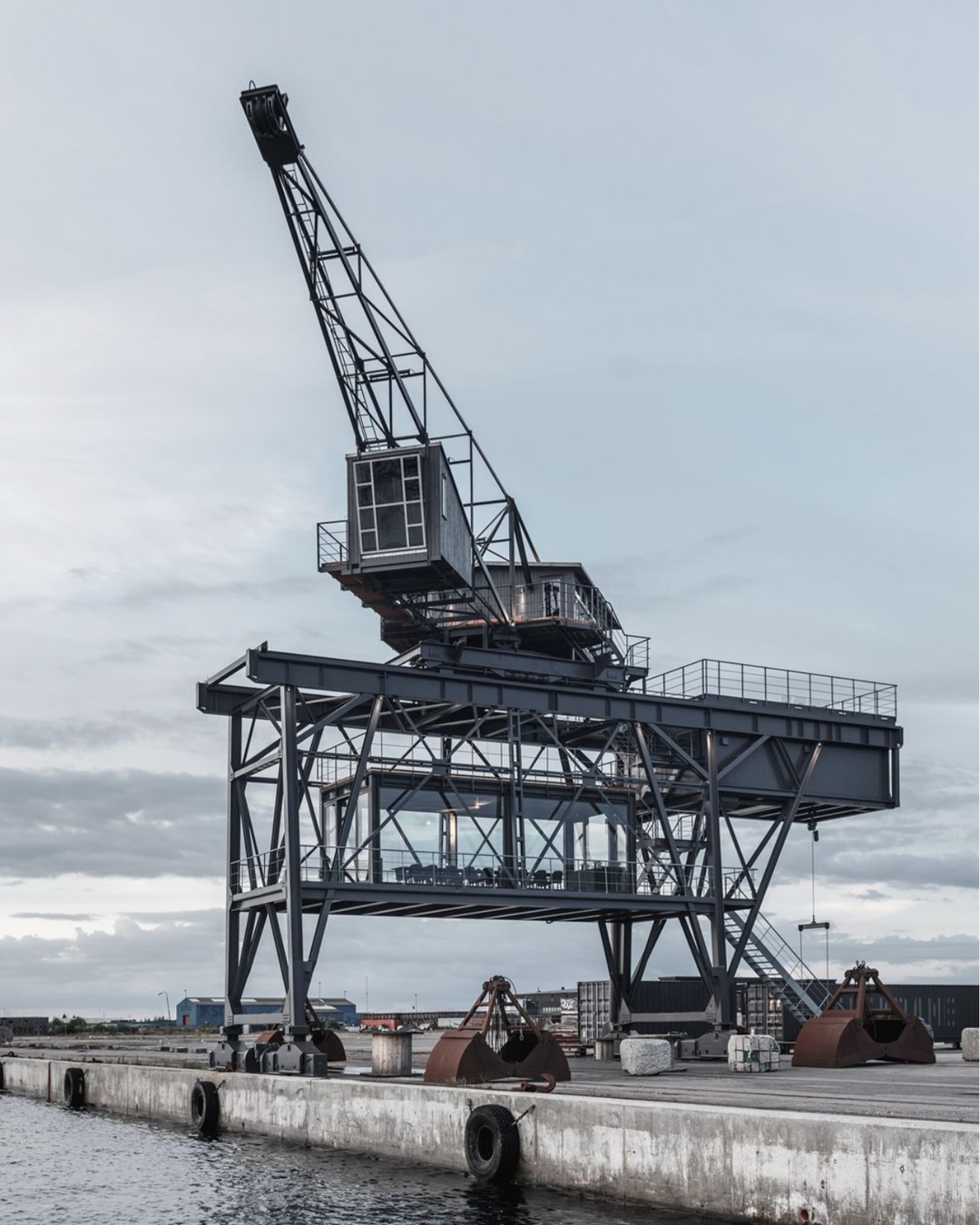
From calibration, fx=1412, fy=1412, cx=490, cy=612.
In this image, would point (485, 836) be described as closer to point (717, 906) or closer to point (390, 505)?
point (717, 906)

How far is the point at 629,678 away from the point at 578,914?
29.1 feet

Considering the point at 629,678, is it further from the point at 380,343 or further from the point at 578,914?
the point at 380,343

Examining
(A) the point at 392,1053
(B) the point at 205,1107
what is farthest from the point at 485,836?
(B) the point at 205,1107

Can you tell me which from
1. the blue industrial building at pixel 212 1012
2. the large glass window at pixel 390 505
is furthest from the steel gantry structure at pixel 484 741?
the blue industrial building at pixel 212 1012

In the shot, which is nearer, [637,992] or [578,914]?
[578,914]

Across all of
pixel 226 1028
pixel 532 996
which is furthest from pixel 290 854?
pixel 532 996

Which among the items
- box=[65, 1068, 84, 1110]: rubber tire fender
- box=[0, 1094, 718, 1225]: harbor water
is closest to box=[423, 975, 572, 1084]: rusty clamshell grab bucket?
box=[0, 1094, 718, 1225]: harbor water

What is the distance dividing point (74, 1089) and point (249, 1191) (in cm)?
2274

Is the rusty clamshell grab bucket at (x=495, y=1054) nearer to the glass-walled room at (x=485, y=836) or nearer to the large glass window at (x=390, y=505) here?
the glass-walled room at (x=485, y=836)

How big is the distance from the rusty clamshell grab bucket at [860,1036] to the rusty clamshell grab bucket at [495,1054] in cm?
878

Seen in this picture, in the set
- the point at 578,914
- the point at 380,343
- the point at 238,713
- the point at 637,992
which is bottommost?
the point at 637,992

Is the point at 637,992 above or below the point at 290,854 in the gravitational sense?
below

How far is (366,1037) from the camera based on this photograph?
272ft

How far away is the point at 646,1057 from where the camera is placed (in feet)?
118
